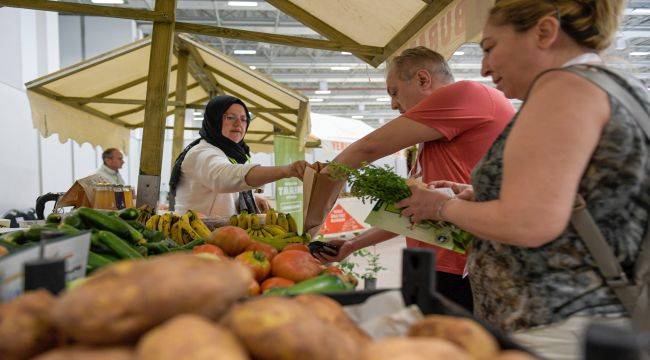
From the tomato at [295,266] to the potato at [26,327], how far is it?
40.9 inches

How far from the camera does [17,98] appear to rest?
961cm

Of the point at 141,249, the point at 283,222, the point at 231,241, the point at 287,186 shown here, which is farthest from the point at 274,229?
the point at 287,186

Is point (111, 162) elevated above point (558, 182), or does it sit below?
below

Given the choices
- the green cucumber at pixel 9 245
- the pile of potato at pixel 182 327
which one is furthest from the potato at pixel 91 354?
the green cucumber at pixel 9 245

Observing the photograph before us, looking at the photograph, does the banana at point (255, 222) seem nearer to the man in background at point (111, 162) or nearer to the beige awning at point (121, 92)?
the beige awning at point (121, 92)

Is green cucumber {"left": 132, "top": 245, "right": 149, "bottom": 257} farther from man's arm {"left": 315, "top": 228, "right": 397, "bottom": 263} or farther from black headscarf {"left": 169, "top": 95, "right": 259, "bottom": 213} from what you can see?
black headscarf {"left": 169, "top": 95, "right": 259, "bottom": 213}

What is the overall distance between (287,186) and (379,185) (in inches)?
228

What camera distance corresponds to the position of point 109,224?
204 cm

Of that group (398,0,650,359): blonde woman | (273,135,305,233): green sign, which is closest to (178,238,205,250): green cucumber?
(398,0,650,359): blonde woman

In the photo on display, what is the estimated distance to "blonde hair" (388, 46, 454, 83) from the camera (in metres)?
2.62

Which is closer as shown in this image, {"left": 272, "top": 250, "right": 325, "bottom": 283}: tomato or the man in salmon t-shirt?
{"left": 272, "top": 250, "right": 325, "bottom": 283}: tomato

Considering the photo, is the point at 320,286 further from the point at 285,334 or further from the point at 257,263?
the point at 285,334

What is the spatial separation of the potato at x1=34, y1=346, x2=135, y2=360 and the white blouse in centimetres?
283

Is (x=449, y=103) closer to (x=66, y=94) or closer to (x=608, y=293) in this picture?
(x=608, y=293)
